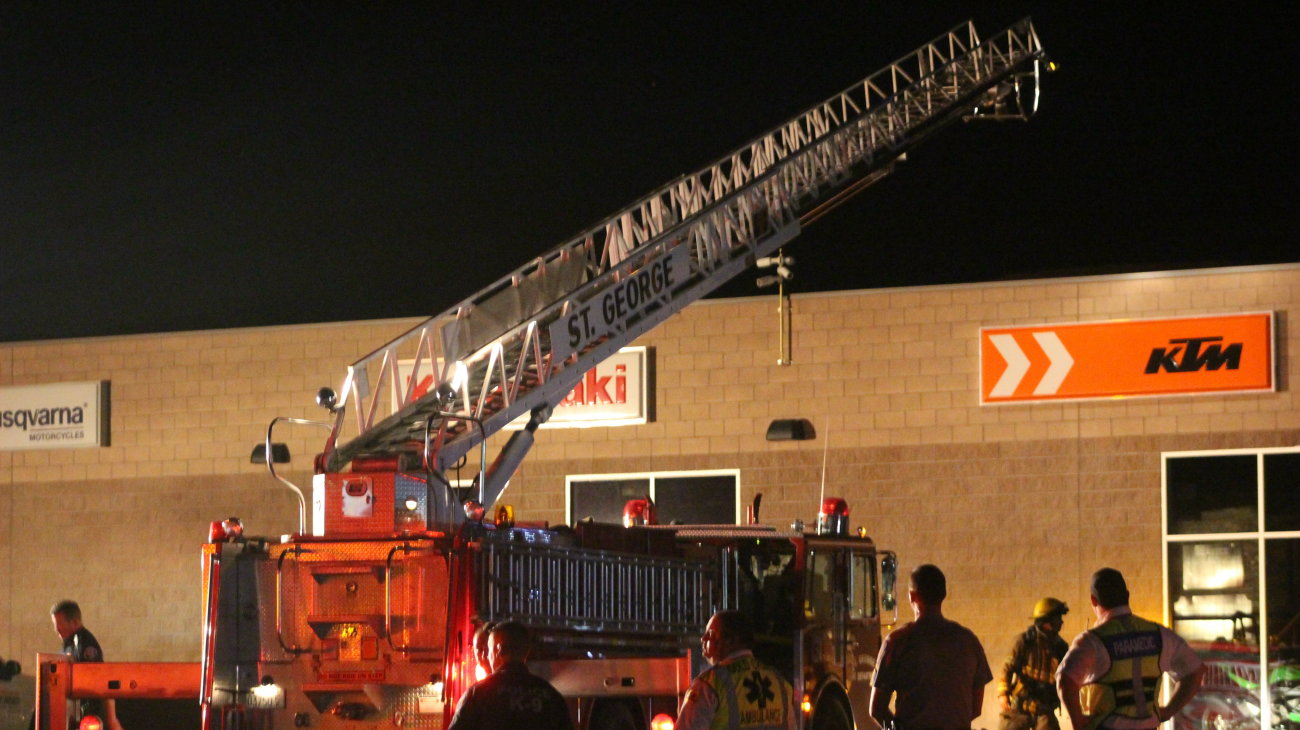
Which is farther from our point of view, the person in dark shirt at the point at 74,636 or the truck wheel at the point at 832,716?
the person in dark shirt at the point at 74,636

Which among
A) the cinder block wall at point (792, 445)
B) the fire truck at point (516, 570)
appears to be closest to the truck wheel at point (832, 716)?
the fire truck at point (516, 570)

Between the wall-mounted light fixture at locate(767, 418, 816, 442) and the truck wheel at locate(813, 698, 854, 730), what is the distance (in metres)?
6.46

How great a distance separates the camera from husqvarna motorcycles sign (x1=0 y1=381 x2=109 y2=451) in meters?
22.0

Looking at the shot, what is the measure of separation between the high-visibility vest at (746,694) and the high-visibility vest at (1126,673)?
53.6 inches

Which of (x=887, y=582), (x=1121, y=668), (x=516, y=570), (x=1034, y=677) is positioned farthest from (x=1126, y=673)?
(x=887, y=582)

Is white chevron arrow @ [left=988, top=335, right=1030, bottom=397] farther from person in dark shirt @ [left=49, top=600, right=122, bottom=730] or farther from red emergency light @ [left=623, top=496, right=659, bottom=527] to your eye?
person in dark shirt @ [left=49, top=600, right=122, bottom=730]

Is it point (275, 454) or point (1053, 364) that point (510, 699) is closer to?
point (1053, 364)

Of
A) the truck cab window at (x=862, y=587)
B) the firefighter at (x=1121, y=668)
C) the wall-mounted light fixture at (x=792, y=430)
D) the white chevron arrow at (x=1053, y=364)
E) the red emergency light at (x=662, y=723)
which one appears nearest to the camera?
the firefighter at (x=1121, y=668)

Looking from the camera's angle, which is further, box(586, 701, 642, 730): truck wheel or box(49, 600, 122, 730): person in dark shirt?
box(49, 600, 122, 730): person in dark shirt

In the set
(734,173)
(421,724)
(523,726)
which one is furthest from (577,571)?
(734,173)

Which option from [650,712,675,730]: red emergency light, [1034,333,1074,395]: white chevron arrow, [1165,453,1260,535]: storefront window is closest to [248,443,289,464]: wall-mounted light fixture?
[1034,333,1074,395]: white chevron arrow

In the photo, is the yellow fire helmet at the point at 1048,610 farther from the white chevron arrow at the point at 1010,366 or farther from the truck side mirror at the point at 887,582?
the white chevron arrow at the point at 1010,366

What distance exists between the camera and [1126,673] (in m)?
7.32

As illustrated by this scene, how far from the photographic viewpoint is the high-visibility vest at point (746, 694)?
6.82 m
